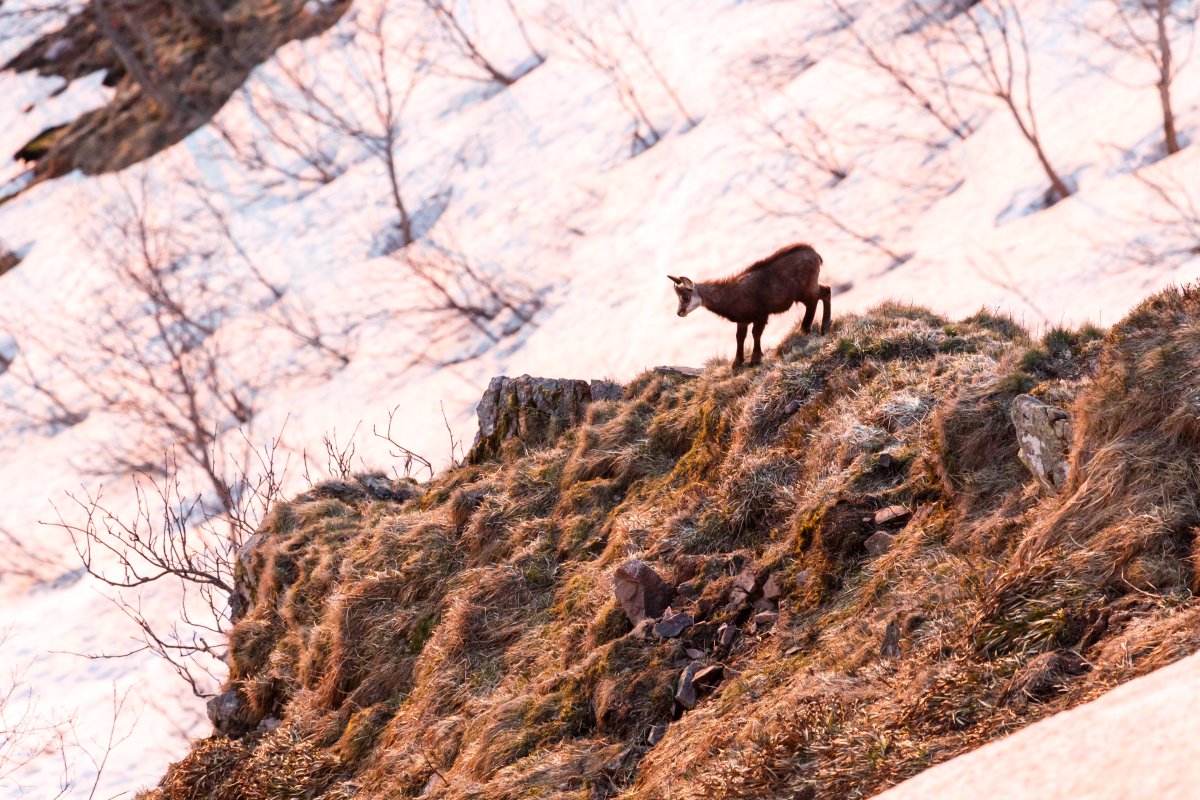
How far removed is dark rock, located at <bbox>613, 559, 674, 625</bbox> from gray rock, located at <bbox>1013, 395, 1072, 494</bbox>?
2298 millimetres

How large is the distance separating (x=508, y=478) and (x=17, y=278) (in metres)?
33.1

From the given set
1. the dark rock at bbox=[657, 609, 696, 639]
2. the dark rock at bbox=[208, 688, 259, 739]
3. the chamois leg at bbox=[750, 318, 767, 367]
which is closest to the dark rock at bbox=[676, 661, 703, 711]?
the dark rock at bbox=[657, 609, 696, 639]

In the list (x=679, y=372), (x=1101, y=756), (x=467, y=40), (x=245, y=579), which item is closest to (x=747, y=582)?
(x=1101, y=756)

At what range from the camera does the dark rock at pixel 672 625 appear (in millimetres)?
6562

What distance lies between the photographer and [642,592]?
270 inches

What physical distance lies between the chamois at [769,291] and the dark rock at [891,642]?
4385mm

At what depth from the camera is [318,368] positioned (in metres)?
28.4

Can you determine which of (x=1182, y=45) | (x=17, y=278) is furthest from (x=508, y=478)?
(x=17, y=278)

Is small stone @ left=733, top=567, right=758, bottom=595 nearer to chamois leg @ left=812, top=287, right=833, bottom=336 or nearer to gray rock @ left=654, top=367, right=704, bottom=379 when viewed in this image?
chamois leg @ left=812, top=287, right=833, bottom=336

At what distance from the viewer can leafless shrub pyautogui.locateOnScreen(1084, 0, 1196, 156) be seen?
18375 millimetres

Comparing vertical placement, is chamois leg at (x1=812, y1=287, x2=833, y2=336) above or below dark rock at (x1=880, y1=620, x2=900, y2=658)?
above

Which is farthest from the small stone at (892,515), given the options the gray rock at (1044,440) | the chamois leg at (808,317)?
the chamois leg at (808,317)

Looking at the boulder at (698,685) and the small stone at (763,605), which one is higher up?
the small stone at (763,605)

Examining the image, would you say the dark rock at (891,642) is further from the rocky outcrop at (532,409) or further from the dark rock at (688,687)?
the rocky outcrop at (532,409)
